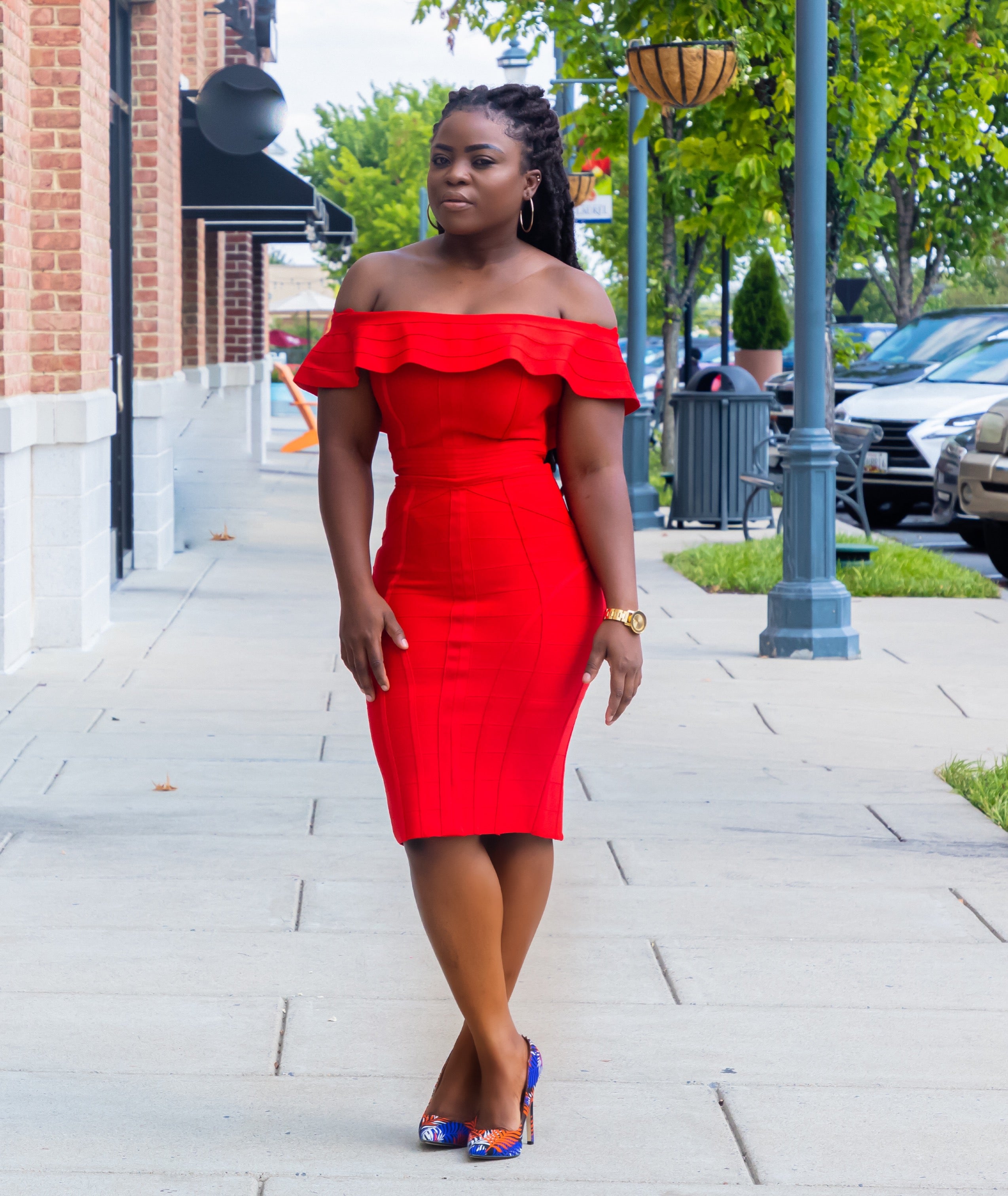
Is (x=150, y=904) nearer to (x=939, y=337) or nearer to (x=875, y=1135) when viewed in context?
(x=875, y=1135)

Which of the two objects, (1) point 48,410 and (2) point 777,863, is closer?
(2) point 777,863

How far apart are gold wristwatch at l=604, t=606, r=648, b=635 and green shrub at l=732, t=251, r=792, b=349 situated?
28.7 meters

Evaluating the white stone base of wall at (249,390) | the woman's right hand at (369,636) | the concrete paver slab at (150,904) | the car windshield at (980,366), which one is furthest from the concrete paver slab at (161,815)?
the car windshield at (980,366)

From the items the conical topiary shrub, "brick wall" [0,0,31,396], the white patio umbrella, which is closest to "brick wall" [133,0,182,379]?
"brick wall" [0,0,31,396]

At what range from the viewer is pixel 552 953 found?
4199 millimetres

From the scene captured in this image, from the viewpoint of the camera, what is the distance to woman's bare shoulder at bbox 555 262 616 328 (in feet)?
10.2

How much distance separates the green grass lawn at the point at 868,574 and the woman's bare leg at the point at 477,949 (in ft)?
23.5

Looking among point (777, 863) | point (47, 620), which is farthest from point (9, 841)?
point (47, 620)

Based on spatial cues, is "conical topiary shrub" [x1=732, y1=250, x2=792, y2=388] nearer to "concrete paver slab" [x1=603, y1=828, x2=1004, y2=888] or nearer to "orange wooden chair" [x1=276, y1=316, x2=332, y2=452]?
"orange wooden chair" [x1=276, y1=316, x2=332, y2=452]

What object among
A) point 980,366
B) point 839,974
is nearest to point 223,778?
point 839,974

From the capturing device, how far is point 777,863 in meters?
4.99

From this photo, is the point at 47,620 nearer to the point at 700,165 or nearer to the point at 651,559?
the point at 651,559

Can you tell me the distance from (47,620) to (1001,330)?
11441 millimetres

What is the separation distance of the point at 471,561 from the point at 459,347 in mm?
375
